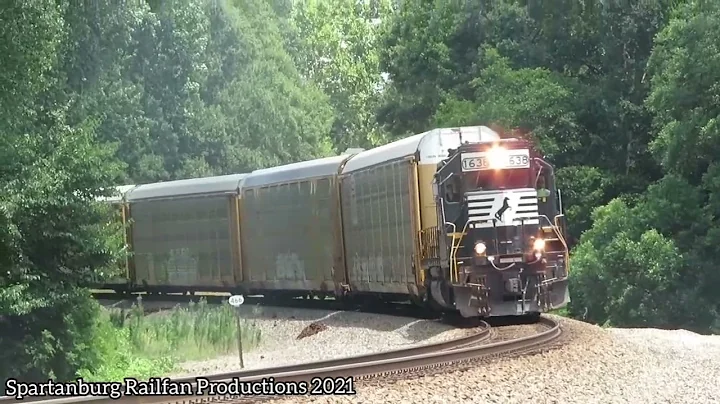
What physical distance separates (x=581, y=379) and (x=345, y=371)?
94.8 inches

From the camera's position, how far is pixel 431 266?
58.2 ft

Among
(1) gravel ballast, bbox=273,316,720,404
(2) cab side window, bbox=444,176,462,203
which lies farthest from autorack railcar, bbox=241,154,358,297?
(1) gravel ballast, bbox=273,316,720,404

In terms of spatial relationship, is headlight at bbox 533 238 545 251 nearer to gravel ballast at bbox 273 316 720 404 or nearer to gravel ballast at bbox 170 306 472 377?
gravel ballast at bbox 170 306 472 377

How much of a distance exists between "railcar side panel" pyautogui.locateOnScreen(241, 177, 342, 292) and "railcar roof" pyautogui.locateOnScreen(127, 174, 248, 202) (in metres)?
0.86

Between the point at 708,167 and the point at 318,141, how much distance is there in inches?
1711

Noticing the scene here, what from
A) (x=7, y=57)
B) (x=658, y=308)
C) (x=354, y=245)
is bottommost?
(x=658, y=308)

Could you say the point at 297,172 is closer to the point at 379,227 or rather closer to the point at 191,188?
the point at 379,227

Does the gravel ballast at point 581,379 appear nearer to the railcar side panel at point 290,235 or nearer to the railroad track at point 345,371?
the railroad track at point 345,371

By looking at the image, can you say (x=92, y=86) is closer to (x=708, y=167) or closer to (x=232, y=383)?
(x=708, y=167)

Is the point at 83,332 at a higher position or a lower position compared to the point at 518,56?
lower

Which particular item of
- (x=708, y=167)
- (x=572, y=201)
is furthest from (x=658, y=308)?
(x=572, y=201)

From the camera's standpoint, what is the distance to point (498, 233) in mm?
16703

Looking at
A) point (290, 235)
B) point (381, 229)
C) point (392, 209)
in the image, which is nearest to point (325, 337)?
point (381, 229)

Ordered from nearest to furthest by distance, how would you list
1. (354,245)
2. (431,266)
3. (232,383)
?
1. (232,383)
2. (431,266)
3. (354,245)
